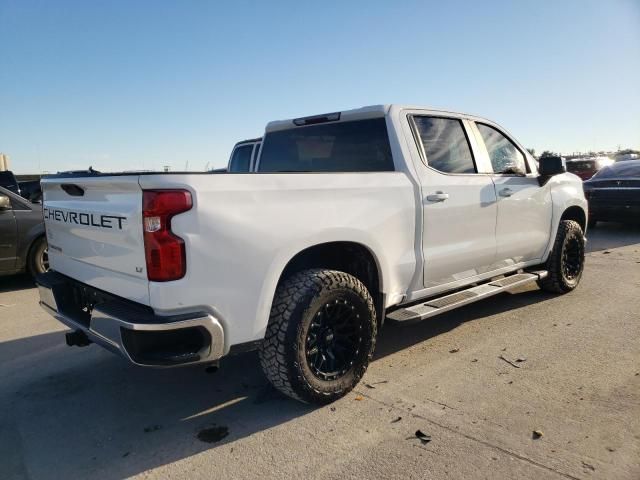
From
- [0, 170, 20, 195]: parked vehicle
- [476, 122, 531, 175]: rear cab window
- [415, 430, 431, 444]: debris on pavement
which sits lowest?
[415, 430, 431, 444]: debris on pavement

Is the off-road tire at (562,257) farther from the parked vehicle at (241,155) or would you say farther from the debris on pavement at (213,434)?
the parked vehicle at (241,155)

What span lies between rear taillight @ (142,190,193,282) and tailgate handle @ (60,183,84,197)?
79 centimetres

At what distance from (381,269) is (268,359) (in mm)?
999

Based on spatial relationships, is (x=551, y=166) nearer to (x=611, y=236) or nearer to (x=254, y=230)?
(x=254, y=230)

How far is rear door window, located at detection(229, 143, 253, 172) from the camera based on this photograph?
889cm

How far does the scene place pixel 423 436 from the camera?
282 centimetres

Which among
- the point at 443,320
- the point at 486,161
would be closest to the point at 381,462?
the point at 443,320

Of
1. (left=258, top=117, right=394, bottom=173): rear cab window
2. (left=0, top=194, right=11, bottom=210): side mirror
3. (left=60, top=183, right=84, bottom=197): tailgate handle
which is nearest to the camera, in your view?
(left=60, top=183, right=84, bottom=197): tailgate handle

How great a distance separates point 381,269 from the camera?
3.47 metres

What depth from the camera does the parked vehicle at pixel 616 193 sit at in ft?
32.6

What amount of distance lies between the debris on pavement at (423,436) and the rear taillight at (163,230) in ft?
5.16

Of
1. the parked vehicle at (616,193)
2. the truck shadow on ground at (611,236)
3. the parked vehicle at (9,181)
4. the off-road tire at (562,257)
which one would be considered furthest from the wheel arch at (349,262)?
the parked vehicle at (616,193)

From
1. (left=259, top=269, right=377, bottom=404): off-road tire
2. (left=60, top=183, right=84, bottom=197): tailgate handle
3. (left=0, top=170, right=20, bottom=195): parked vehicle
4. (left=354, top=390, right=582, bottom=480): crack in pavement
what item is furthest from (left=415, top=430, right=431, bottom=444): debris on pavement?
(left=0, top=170, right=20, bottom=195): parked vehicle

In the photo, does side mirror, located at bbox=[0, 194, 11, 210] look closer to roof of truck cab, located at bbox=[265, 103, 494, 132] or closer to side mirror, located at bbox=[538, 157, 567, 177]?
roof of truck cab, located at bbox=[265, 103, 494, 132]
